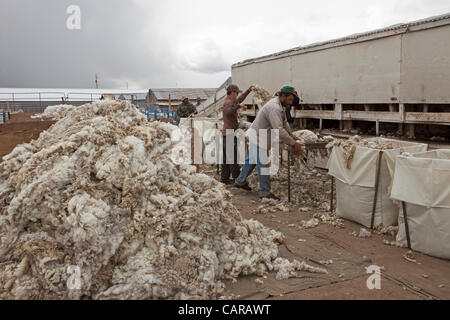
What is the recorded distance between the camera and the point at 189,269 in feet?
10.4

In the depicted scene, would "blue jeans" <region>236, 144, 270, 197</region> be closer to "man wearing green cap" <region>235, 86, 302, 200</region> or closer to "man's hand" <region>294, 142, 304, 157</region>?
"man wearing green cap" <region>235, 86, 302, 200</region>

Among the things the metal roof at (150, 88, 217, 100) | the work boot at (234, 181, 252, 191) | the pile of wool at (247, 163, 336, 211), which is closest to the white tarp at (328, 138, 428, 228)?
the pile of wool at (247, 163, 336, 211)

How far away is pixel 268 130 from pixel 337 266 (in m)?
2.84

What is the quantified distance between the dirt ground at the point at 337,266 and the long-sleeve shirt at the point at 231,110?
252 centimetres

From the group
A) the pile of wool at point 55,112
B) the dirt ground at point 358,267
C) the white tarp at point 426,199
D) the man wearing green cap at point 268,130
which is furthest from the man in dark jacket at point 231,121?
the white tarp at point 426,199

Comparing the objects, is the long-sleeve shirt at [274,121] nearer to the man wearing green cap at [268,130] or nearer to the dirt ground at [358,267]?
the man wearing green cap at [268,130]

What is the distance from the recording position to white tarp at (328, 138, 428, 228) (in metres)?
4.50

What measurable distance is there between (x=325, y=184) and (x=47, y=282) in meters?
5.58

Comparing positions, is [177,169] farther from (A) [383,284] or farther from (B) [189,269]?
(A) [383,284]

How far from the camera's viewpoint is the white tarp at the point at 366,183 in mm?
4496

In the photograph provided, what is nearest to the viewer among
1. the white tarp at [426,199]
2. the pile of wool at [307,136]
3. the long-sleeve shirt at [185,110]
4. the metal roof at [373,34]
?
the white tarp at [426,199]

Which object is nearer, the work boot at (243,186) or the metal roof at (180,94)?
the work boot at (243,186)

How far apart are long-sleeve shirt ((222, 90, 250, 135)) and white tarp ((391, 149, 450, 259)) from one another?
145 inches

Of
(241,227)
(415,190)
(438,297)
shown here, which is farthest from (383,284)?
(241,227)
